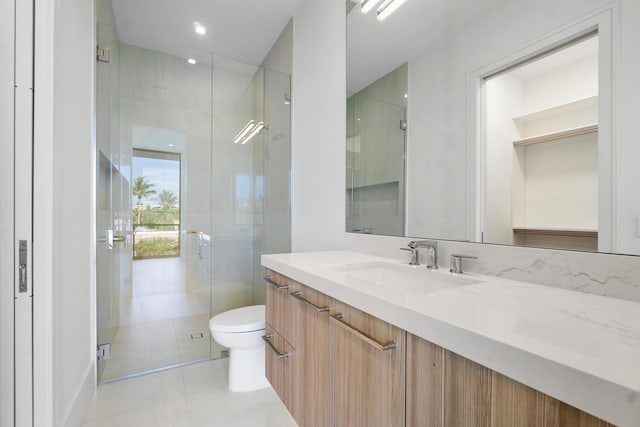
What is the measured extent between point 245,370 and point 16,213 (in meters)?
1.41

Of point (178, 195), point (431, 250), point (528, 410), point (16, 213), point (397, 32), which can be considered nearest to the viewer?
point (528, 410)

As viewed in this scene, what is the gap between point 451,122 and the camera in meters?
1.27

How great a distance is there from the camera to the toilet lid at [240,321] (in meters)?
1.79

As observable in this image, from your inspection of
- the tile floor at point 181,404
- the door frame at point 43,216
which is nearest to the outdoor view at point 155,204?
the tile floor at point 181,404

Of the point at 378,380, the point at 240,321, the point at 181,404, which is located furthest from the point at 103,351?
the point at 378,380

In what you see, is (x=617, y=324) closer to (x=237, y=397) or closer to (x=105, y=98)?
(x=237, y=397)

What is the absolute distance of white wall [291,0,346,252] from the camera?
1.92 metres

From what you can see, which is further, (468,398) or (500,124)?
(500,124)

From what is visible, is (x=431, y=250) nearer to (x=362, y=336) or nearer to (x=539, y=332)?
(x=362, y=336)

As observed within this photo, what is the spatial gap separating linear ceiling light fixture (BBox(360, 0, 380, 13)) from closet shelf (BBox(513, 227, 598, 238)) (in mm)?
1365

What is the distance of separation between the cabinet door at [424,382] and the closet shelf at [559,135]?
796mm

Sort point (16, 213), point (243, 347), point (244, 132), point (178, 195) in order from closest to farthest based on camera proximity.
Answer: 1. point (16, 213)
2. point (243, 347)
3. point (178, 195)
4. point (244, 132)

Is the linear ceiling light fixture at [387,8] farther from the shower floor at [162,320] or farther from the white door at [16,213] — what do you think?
the shower floor at [162,320]

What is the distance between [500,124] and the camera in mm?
1097
